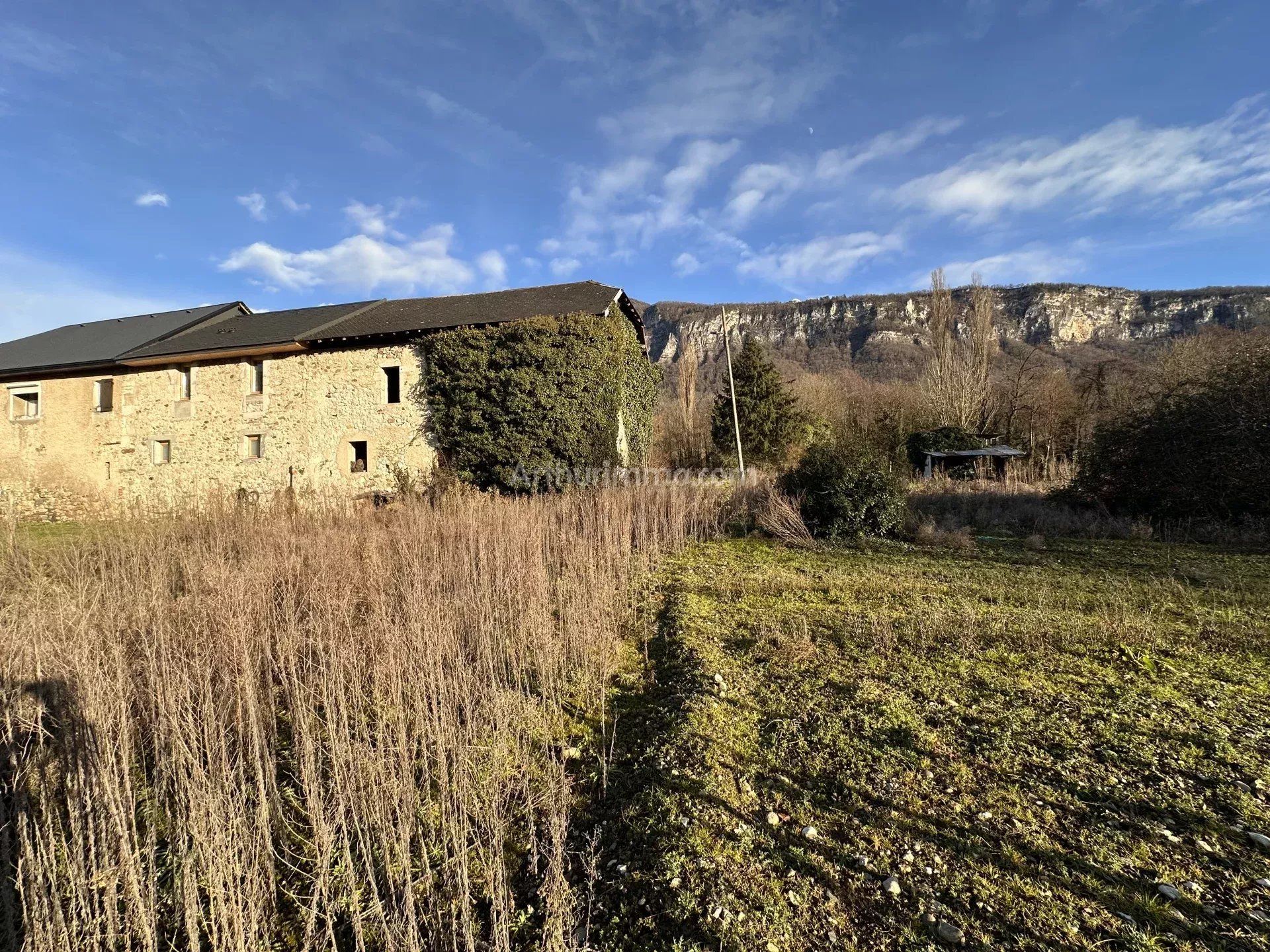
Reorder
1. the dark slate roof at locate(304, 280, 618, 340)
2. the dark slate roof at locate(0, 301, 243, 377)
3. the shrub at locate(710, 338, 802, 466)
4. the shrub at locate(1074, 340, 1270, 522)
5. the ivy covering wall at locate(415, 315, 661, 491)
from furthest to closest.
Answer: the shrub at locate(710, 338, 802, 466), the dark slate roof at locate(0, 301, 243, 377), the dark slate roof at locate(304, 280, 618, 340), the ivy covering wall at locate(415, 315, 661, 491), the shrub at locate(1074, 340, 1270, 522)

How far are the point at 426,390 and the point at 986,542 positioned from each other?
13125 millimetres

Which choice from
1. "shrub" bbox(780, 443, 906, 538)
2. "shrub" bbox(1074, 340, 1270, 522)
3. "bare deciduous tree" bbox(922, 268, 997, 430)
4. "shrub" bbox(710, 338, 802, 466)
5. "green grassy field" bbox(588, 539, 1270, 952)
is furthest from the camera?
"bare deciduous tree" bbox(922, 268, 997, 430)

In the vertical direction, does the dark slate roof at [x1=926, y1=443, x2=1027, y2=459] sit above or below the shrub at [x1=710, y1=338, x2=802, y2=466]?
below

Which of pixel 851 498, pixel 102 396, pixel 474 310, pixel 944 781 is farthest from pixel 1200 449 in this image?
pixel 102 396

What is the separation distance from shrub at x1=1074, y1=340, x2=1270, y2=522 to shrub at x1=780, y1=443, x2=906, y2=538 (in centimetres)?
468

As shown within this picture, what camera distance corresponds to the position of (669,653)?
14.3 ft

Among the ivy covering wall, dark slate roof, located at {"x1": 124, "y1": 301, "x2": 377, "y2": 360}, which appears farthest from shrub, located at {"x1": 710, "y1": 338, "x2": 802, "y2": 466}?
dark slate roof, located at {"x1": 124, "y1": 301, "x2": 377, "y2": 360}

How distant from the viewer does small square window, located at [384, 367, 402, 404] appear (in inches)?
581

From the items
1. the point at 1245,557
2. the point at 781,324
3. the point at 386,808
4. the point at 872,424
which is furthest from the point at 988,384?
the point at 781,324

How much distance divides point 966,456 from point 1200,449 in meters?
11.4

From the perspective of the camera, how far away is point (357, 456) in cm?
1504

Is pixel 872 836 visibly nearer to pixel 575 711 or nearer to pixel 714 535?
pixel 575 711

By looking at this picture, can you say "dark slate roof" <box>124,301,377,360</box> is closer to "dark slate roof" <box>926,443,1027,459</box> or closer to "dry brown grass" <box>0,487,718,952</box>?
"dry brown grass" <box>0,487,718,952</box>

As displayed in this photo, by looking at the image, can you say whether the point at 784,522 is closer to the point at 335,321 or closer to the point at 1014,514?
the point at 1014,514
